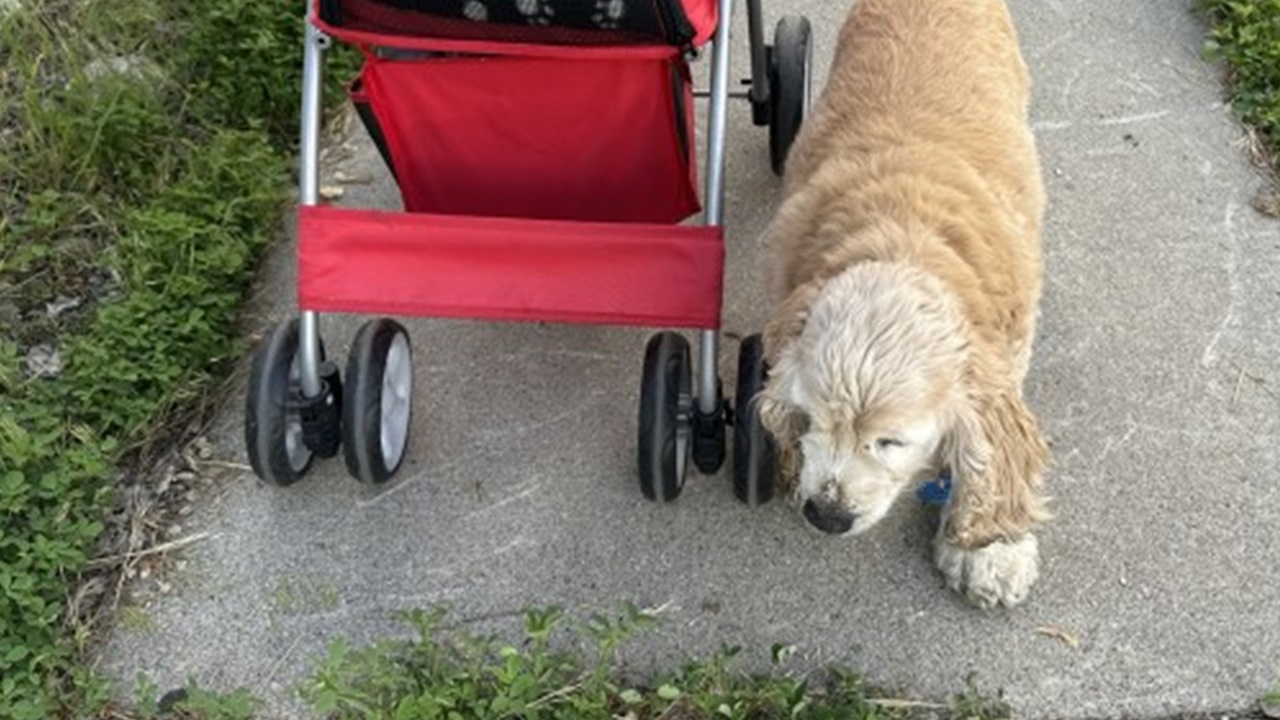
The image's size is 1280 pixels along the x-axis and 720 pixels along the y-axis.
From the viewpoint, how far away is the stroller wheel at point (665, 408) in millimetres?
2807

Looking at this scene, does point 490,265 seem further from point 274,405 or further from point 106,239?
point 106,239

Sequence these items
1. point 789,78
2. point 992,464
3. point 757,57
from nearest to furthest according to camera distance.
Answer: point 992,464 < point 757,57 < point 789,78

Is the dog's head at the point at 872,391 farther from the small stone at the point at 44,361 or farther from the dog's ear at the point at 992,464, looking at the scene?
the small stone at the point at 44,361

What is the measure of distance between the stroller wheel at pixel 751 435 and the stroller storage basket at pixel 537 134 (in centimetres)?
50

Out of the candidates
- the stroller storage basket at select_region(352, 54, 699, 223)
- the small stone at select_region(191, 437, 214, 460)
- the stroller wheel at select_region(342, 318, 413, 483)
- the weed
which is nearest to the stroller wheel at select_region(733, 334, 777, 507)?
the stroller storage basket at select_region(352, 54, 699, 223)

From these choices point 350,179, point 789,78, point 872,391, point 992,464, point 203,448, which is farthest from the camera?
point 350,179

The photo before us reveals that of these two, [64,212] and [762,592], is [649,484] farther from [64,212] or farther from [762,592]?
[64,212]

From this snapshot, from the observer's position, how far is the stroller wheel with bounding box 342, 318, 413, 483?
113 inches

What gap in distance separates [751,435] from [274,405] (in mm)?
1046

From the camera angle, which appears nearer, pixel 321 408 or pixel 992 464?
pixel 992 464

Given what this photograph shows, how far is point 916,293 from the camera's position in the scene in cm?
239

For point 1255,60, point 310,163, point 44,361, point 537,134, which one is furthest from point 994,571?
point 44,361

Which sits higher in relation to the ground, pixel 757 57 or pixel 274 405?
pixel 757 57

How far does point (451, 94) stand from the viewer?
9.49 ft
